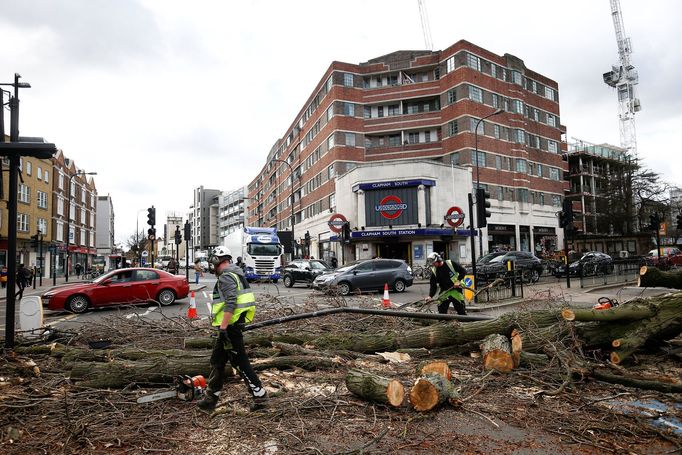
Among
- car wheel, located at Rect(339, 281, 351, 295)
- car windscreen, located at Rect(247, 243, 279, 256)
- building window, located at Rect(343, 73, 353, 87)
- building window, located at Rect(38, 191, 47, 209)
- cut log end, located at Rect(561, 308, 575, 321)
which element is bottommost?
car wheel, located at Rect(339, 281, 351, 295)

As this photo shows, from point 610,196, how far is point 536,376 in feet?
177

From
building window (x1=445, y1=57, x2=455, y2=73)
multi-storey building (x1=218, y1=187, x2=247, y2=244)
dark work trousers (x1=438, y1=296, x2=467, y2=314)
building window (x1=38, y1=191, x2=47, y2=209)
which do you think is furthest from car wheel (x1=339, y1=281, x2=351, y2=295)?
multi-storey building (x1=218, y1=187, x2=247, y2=244)

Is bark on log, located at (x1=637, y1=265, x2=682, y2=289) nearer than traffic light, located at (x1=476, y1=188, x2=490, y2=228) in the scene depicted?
Yes

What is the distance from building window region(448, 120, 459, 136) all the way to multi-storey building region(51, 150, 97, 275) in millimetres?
34463

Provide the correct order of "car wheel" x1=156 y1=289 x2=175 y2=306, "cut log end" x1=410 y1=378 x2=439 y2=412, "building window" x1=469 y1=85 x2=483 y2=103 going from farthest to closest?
"building window" x1=469 y1=85 x2=483 y2=103 < "car wheel" x1=156 y1=289 x2=175 y2=306 < "cut log end" x1=410 y1=378 x2=439 y2=412

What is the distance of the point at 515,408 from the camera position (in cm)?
452

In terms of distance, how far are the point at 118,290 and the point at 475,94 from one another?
118ft

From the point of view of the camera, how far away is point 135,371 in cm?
517

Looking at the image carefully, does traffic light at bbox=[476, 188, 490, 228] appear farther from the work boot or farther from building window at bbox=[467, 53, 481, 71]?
building window at bbox=[467, 53, 481, 71]

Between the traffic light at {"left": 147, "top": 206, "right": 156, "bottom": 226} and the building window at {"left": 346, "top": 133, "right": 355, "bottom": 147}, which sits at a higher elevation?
the building window at {"left": 346, "top": 133, "right": 355, "bottom": 147}

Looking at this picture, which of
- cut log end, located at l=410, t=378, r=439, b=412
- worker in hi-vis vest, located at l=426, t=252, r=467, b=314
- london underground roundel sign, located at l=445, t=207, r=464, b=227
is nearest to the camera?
cut log end, located at l=410, t=378, r=439, b=412

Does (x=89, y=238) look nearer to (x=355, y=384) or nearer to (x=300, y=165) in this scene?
(x=300, y=165)

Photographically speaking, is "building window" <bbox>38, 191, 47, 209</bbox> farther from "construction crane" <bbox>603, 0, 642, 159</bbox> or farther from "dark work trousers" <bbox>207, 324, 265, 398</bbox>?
"construction crane" <bbox>603, 0, 642, 159</bbox>

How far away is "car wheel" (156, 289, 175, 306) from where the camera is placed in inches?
590
